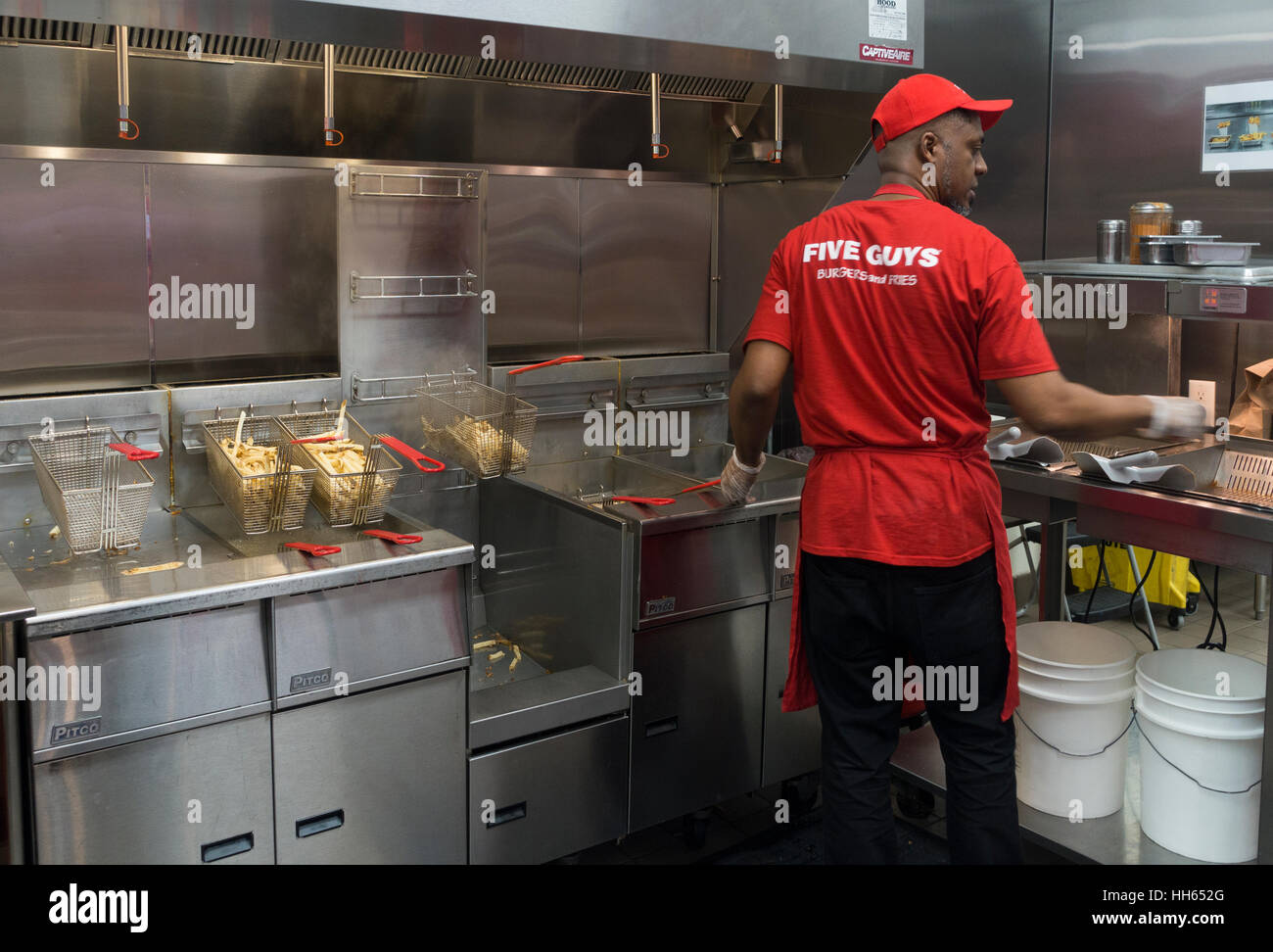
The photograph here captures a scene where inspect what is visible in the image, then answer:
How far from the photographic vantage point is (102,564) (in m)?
2.39

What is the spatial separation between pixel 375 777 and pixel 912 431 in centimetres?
131

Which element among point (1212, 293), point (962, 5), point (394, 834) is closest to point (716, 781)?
point (394, 834)

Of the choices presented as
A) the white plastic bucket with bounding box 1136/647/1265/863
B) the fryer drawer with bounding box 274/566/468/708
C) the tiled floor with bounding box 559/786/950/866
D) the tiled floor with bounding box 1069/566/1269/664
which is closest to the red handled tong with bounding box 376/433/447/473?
the fryer drawer with bounding box 274/566/468/708

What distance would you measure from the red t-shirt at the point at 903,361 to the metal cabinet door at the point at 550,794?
0.90 meters

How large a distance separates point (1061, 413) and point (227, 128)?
79.3 inches

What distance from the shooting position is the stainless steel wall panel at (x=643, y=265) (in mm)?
3475

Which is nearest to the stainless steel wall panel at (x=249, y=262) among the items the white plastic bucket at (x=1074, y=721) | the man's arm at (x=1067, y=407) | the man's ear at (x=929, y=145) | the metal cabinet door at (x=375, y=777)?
the metal cabinet door at (x=375, y=777)

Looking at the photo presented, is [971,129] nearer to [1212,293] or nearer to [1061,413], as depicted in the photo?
[1061,413]

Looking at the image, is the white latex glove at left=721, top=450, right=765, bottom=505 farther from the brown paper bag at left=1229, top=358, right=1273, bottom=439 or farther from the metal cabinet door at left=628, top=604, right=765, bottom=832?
the brown paper bag at left=1229, top=358, right=1273, bottom=439

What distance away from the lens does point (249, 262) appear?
9.40 ft

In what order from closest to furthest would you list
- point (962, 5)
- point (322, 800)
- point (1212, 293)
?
point (322, 800) → point (1212, 293) → point (962, 5)

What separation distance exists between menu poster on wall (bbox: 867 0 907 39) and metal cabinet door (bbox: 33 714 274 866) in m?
2.08

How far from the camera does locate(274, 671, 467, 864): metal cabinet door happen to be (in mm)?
→ 2348

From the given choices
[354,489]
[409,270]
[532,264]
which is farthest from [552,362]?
[354,489]
